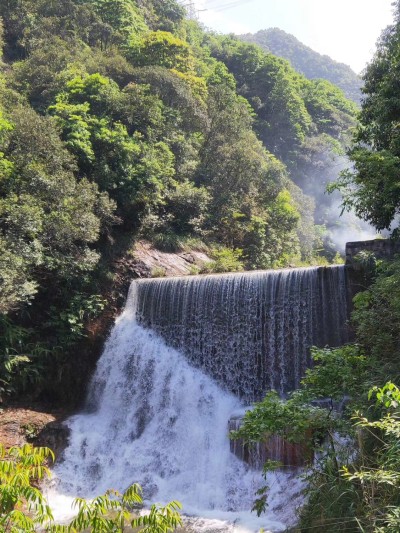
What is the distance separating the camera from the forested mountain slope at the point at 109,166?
12.8 metres

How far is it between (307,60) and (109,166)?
3484 inches

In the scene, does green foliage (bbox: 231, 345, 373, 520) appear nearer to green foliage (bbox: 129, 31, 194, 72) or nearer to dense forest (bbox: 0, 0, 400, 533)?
dense forest (bbox: 0, 0, 400, 533)

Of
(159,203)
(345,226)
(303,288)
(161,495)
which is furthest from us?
(345,226)

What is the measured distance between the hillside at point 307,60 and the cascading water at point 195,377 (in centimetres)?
8041

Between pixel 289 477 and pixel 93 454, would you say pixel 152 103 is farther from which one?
pixel 289 477

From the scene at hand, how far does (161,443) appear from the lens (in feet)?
35.9

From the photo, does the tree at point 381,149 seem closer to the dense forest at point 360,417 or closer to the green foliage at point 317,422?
the dense forest at point 360,417

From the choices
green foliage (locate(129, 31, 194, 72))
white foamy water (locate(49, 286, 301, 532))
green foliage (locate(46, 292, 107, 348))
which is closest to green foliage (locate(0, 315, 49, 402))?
green foliage (locate(46, 292, 107, 348))

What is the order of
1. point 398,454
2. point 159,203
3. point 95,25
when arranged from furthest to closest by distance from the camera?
point 95,25
point 159,203
point 398,454

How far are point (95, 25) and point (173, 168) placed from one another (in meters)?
14.6

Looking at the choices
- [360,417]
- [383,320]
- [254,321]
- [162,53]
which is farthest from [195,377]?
[162,53]

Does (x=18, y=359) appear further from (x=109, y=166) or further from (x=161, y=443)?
(x=109, y=166)

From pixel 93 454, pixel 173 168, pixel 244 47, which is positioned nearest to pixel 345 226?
pixel 244 47

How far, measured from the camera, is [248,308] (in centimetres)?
1209
